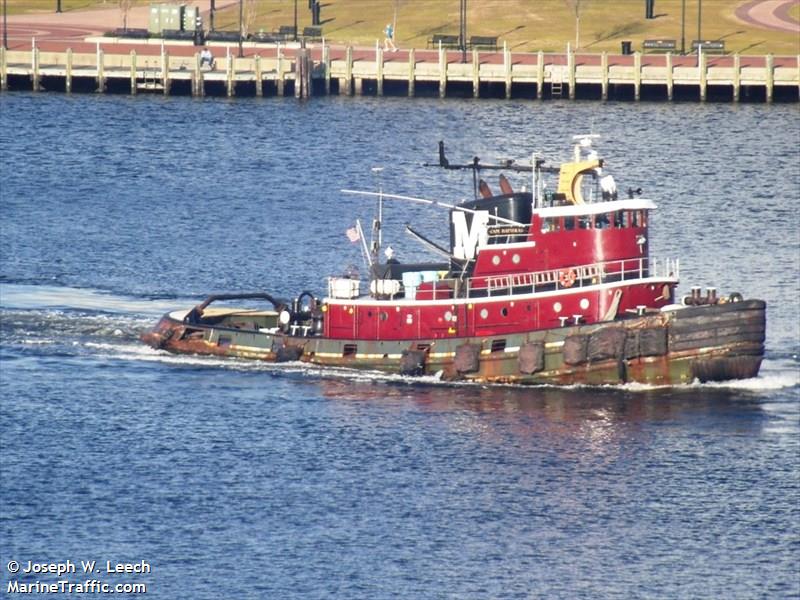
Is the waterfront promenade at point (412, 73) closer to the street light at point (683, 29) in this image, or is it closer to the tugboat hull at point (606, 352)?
the street light at point (683, 29)

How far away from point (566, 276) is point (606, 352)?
114 inches

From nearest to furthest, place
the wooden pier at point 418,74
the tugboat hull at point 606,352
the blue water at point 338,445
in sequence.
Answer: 1. the blue water at point 338,445
2. the tugboat hull at point 606,352
3. the wooden pier at point 418,74

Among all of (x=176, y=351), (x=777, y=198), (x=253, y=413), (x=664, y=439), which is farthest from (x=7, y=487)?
(x=777, y=198)

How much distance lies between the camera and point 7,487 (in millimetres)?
53125

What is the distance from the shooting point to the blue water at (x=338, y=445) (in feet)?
158

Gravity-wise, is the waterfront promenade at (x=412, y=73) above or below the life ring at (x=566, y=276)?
above

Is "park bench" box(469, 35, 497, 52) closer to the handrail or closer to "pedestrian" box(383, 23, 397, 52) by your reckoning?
"pedestrian" box(383, 23, 397, 52)

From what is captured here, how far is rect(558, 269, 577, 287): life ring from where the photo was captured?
6184 cm

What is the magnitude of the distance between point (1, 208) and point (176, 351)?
1079 inches

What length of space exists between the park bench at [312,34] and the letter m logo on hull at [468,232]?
71.1 meters

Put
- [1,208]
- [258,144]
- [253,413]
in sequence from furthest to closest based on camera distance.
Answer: [258,144]
[1,208]
[253,413]

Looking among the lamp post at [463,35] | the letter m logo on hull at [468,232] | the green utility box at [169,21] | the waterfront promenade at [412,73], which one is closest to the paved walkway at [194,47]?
the waterfront promenade at [412,73]

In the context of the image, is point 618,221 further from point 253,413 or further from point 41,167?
point 41,167

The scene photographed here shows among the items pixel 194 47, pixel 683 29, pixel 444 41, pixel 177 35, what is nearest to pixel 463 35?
pixel 444 41
